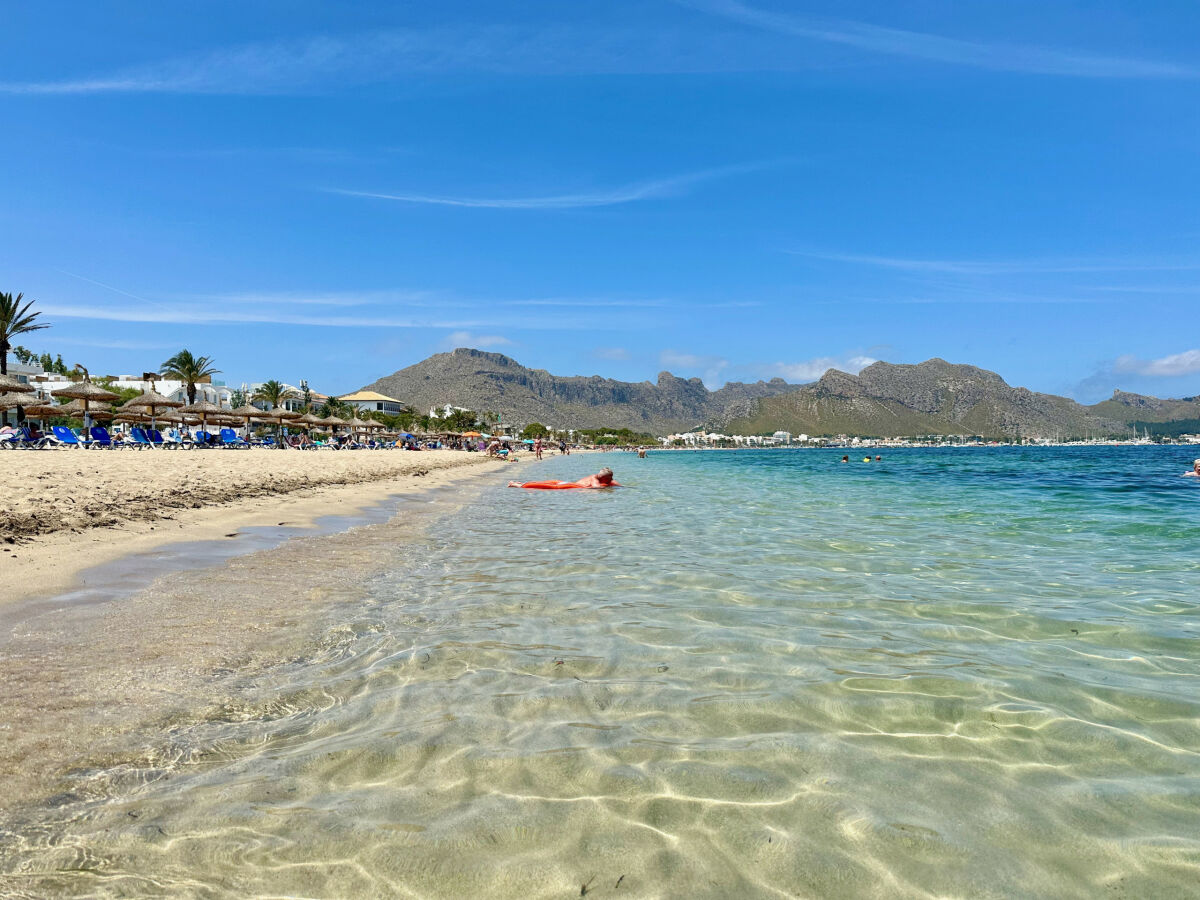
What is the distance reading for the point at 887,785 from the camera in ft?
9.19

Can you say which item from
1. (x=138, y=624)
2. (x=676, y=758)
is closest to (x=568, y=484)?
(x=138, y=624)

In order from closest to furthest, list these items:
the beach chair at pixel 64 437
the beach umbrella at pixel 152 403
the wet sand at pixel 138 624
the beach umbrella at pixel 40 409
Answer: the wet sand at pixel 138 624 → the beach chair at pixel 64 437 → the beach umbrella at pixel 40 409 → the beach umbrella at pixel 152 403

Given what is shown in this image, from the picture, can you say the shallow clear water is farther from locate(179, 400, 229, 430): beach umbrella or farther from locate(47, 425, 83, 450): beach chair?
locate(179, 400, 229, 430): beach umbrella

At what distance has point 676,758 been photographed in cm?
300

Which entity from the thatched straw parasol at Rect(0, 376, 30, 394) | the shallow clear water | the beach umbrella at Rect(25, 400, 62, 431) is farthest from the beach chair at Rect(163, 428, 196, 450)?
the shallow clear water

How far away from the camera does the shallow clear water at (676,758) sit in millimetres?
2199

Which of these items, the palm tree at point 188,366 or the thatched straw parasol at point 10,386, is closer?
the thatched straw parasol at point 10,386

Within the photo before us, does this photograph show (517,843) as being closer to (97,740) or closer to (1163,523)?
(97,740)

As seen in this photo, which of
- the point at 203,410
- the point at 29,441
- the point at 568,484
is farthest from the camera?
the point at 203,410

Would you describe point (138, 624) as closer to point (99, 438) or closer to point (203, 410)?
point (99, 438)

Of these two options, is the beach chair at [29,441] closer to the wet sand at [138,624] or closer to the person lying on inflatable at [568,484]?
the person lying on inflatable at [568,484]

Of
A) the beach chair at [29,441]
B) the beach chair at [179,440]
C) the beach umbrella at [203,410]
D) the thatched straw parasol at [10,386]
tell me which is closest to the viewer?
the thatched straw parasol at [10,386]

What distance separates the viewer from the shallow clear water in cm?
220

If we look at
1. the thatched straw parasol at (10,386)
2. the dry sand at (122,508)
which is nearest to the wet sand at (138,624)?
the dry sand at (122,508)
